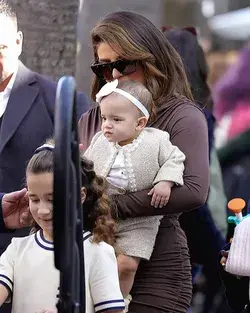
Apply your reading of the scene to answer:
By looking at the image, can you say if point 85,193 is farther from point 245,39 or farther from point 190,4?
point 190,4

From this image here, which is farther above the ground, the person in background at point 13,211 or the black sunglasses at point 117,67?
the black sunglasses at point 117,67

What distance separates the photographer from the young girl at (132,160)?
168 inches

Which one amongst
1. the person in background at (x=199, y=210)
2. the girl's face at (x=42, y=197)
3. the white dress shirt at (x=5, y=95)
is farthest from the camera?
the person in background at (x=199, y=210)

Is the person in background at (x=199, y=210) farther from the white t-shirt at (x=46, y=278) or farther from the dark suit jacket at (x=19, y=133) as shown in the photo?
the white t-shirt at (x=46, y=278)

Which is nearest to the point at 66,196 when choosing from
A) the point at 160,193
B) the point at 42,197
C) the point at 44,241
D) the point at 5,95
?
the point at 42,197

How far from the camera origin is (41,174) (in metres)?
3.95

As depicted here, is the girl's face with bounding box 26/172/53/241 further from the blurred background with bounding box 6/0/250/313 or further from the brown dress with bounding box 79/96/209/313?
the blurred background with bounding box 6/0/250/313

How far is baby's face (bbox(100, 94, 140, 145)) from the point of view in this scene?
4.28m

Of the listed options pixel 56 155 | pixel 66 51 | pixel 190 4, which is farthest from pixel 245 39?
pixel 56 155

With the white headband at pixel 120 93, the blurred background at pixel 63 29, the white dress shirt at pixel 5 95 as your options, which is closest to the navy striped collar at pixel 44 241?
the white headband at pixel 120 93

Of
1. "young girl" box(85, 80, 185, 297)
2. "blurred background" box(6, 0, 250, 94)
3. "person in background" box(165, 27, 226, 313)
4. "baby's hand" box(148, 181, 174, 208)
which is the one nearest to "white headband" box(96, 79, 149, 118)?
"young girl" box(85, 80, 185, 297)

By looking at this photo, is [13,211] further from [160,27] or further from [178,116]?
[160,27]

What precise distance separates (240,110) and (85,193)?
18.0ft

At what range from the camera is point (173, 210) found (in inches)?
169
